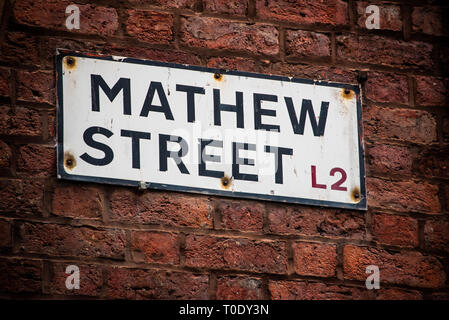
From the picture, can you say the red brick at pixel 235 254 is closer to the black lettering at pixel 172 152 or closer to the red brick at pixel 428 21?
the black lettering at pixel 172 152

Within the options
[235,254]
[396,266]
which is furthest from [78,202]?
[396,266]

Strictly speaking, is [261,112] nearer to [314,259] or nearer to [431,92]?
[314,259]

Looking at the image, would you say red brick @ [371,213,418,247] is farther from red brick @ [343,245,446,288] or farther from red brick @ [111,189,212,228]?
red brick @ [111,189,212,228]

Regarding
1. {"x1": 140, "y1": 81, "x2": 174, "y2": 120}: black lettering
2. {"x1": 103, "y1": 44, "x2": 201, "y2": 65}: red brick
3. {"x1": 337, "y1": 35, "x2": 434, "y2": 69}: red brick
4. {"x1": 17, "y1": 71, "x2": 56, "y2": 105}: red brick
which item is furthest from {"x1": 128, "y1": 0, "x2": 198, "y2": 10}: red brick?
{"x1": 337, "y1": 35, "x2": 434, "y2": 69}: red brick

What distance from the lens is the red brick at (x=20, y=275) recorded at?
8.22 feet

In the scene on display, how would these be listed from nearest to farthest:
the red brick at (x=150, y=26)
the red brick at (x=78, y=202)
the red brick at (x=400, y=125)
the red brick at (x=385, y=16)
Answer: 1. the red brick at (x=78, y=202)
2. the red brick at (x=150, y=26)
3. the red brick at (x=400, y=125)
4. the red brick at (x=385, y=16)

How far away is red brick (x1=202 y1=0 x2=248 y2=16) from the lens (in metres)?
2.91

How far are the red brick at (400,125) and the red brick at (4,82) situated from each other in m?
1.03

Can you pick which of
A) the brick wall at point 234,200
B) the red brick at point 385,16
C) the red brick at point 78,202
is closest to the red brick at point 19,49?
the brick wall at point 234,200

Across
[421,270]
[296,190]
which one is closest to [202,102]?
[296,190]

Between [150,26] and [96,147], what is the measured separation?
402 mm

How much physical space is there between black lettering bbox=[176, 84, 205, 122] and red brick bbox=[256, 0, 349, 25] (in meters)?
0.32

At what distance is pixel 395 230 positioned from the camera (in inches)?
112

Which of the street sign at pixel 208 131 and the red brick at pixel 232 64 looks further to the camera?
the red brick at pixel 232 64
